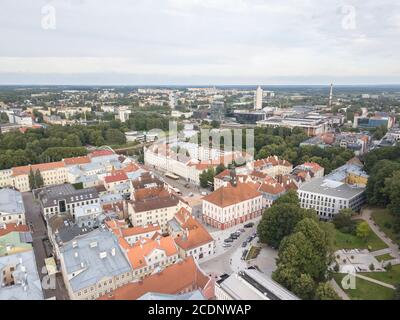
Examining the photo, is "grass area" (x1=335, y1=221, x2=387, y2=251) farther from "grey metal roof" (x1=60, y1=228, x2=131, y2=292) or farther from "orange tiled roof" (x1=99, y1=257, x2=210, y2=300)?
"grey metal roof" (x1=60, y1=228, x2=131, y2=292)

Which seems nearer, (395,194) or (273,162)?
(395,194)

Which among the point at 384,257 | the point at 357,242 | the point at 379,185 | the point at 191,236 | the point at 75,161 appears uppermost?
the point at 379,185

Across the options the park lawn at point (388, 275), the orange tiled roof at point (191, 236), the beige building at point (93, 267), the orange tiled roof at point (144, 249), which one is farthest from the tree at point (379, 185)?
the beige building at point (93, 267)

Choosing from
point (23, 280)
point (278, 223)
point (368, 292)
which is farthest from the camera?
point (278, 223)

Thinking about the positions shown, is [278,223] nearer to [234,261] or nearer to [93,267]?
[234,261]

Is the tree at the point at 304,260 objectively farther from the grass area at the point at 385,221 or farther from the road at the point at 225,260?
the grass area at the point at 385,221

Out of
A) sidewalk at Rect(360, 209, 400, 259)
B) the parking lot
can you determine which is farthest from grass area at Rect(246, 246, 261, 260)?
sidewalk at Rect(360, 209, 400, 259)

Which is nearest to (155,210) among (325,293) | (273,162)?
(325,293)

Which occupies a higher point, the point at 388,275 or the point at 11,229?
the point at 11,229

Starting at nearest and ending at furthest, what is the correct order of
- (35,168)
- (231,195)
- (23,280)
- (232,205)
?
(23,280) < (232,205) < (231,195) < (35,168)
